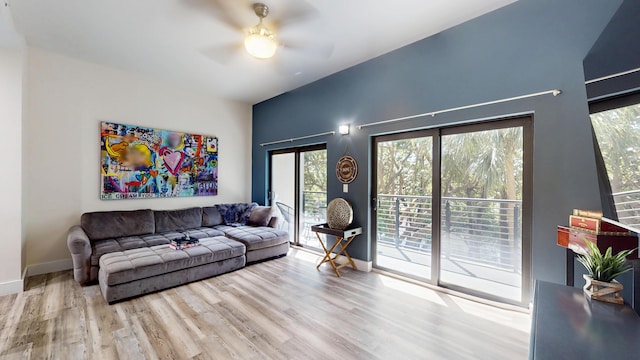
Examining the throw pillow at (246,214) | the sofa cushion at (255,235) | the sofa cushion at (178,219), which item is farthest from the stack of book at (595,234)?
the sofa cushion at (178,219)

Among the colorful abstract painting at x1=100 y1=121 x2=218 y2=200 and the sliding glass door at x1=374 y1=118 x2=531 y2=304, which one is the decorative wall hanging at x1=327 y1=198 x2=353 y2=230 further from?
the colorful abstract painting at x1=100 y1=121 x2=218 y2=200

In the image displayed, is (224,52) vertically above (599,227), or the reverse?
(224,52)

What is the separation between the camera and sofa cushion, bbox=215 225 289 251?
151 inches

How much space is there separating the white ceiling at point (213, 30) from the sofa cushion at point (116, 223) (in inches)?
84.9

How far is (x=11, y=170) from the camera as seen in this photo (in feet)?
9.04

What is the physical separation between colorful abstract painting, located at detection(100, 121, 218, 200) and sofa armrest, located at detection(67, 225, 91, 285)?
1.07 m

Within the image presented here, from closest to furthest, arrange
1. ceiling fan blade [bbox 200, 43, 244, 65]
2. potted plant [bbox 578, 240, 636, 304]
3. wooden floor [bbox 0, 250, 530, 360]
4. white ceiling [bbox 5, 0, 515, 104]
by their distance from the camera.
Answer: potted plant [bbox 578, 240, 636, 304]
wooden floor [bbox 0, 250, 530, 360]
white ceiling [bbox 5, 0, 515, 104]
ceiling fan blade [bbox 200, 43, 244, 65]

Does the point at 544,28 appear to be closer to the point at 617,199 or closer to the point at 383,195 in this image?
the point at 617,199

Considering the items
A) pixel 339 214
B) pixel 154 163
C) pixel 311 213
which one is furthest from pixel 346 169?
pixel 154 163

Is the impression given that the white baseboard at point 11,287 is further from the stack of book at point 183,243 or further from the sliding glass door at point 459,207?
the sliding glass door at point 459,207

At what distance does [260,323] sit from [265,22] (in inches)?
115

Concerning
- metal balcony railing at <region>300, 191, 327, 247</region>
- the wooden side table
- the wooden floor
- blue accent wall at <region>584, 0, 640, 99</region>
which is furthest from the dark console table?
metal balcony railing at <region>300, 191, 327, 247</region>

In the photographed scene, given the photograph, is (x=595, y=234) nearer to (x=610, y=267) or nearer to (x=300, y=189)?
(x=610, y=267)

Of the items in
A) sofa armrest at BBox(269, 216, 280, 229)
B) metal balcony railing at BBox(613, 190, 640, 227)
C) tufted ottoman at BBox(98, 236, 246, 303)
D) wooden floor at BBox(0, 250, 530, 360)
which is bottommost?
wooden floor at BBox(0, 250, 530, 360)
